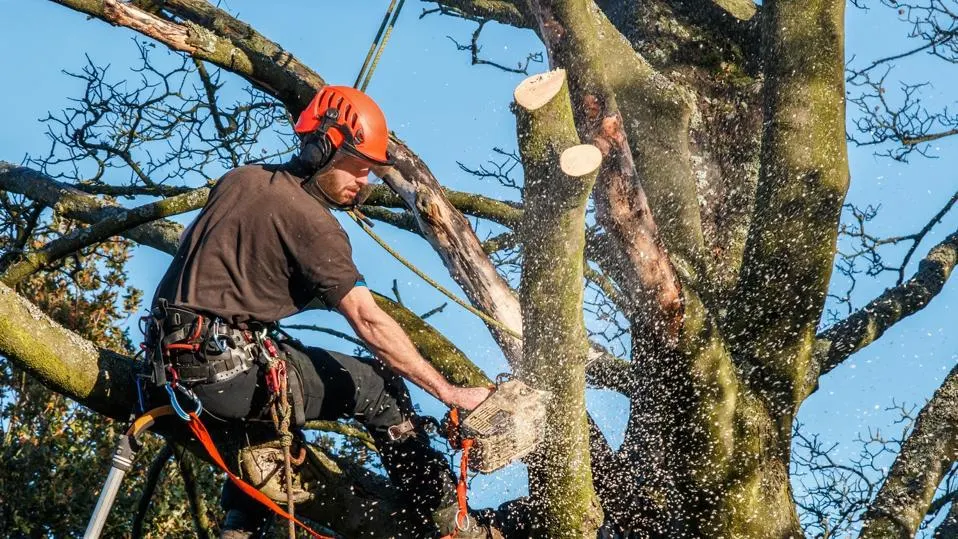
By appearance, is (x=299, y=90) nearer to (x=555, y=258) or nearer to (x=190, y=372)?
(x=190, y=372)

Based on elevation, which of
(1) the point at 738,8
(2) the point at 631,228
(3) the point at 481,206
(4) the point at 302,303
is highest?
(1) the point at 738,8

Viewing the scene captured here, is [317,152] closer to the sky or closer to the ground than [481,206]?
closer to the ground

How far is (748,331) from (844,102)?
117cm

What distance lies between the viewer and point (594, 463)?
172 inches

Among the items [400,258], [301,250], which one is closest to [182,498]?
[400,258]

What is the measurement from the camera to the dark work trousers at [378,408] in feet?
12.3

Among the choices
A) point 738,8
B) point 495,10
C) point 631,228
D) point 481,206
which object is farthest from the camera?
point 495,10

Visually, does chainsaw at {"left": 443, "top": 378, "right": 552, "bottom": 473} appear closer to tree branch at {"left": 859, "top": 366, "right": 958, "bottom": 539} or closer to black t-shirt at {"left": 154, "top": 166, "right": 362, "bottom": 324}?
black t-shirt at {"left": 154, "top": 166, "right": 362, "bottom": 324}

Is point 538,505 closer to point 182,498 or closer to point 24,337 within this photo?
point 24,337

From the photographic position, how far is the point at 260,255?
3.55 m

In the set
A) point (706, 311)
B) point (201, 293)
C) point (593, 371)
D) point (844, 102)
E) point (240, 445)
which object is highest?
point (844, 102)

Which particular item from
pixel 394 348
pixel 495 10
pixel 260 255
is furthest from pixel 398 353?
pixel 495 10

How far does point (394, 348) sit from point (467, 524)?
75cm

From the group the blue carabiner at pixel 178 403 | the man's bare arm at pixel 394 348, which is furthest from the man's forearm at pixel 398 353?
the blue carabiner at pixel 178 403
